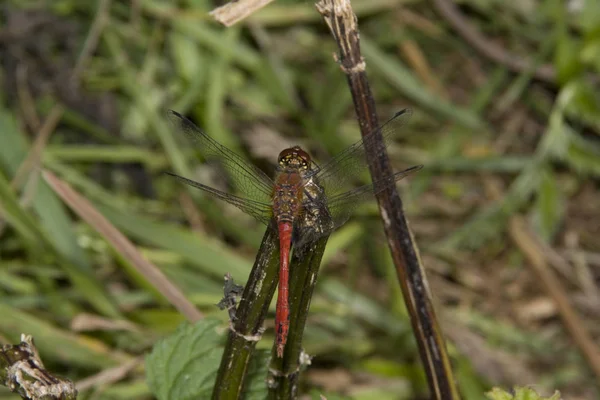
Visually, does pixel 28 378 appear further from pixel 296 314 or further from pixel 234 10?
pixel 234 10

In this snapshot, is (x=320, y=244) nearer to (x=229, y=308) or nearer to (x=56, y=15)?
(x=229, y=308)

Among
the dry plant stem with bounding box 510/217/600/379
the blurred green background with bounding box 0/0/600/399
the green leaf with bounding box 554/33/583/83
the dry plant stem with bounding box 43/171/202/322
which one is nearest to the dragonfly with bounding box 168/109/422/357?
the dry plant stem with bounding box 43/171/202/322

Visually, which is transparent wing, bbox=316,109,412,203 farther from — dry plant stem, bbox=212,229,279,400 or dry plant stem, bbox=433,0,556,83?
dry plant stem, bbox=433,0,556,83

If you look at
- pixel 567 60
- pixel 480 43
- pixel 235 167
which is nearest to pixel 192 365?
pixel 235 167

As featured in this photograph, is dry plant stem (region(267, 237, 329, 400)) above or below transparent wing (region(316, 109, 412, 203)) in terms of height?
below

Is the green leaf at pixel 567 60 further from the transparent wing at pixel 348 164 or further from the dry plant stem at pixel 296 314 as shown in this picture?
the dry plant stem at pixel 296 314
